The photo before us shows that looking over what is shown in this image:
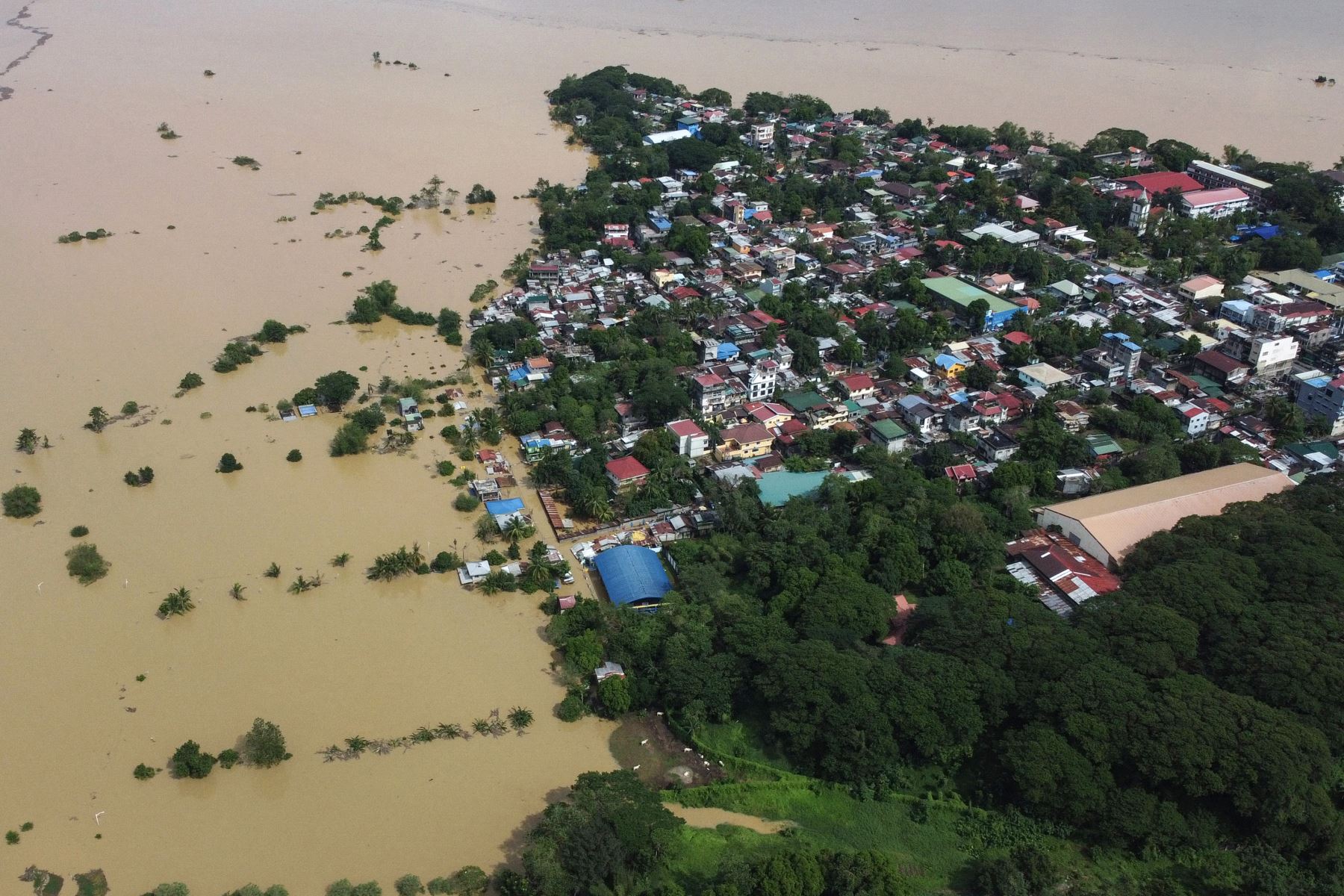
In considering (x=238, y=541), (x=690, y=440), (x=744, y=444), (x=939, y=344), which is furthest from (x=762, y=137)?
(x=238, y=541)

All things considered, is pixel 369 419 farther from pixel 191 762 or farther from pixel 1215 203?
pixel 1215 203

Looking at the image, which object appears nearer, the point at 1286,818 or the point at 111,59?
the point at 1286,818

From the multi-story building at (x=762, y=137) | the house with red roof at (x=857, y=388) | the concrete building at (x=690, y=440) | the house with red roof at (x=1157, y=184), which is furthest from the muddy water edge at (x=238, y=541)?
the house with red roof at (x=1157, y=184)

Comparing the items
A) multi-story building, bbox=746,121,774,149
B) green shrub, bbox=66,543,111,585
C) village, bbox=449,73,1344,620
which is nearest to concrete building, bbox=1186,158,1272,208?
village, bbox=449,73,1344,620

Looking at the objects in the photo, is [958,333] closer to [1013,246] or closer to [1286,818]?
[1013,246]

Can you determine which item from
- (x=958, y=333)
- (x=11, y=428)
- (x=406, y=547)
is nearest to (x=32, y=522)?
(x=11, y=428)

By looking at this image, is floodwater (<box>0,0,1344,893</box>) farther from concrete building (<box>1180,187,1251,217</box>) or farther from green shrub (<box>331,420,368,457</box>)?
concrete building (<box>1180,187,1251,217</box>)
